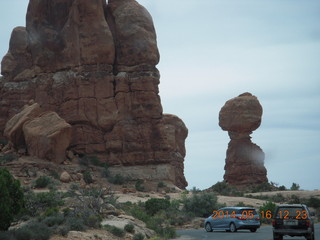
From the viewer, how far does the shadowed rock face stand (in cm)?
5347

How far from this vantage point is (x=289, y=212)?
2019 centimetres

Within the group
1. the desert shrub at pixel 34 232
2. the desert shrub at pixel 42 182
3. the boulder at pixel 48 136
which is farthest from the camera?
the boulder at pixel 48 136

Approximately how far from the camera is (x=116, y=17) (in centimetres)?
5662

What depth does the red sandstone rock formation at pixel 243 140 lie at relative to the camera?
222 feet

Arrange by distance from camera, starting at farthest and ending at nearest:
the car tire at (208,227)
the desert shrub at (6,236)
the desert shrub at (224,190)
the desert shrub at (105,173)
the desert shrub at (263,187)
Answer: the desert shrub at (263,187) → the desert shrub at (224,190) → the desert shrub at (105,173) → the car tire at (208,227) → the desert shrub at (6,236)

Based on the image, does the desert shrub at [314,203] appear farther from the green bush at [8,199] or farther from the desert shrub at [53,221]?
the green bush at [8,199]

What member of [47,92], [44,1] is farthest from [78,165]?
[44,1]

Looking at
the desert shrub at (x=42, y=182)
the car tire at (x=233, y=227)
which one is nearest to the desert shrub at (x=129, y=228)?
the car tire at (x=233, y=227)

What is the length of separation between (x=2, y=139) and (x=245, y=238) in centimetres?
4221

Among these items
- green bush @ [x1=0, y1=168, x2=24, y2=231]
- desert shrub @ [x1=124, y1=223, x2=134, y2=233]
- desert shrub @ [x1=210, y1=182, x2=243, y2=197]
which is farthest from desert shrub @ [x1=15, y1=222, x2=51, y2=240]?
desert shrub @ [x1=210, y1=182, x2=243, y2=197]

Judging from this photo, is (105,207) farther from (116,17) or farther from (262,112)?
(262,112)

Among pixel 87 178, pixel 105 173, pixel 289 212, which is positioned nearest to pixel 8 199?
pixel 289 212

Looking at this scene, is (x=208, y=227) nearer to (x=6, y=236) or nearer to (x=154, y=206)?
(x=154, y=206)

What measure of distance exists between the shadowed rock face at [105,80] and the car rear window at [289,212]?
33359 mm
